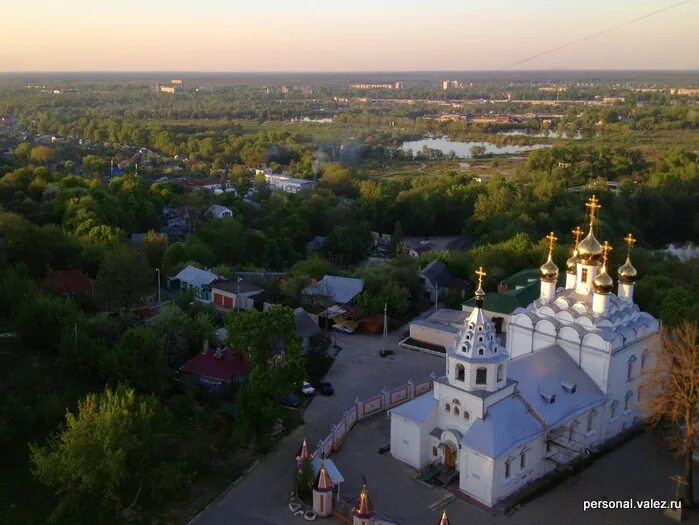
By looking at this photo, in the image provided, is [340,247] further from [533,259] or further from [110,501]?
[110,501]

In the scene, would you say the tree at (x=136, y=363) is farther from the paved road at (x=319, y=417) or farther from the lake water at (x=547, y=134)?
the lake water at (x=547, y=134)

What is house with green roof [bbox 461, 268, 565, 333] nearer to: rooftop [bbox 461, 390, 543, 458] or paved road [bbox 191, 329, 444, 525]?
paved road [bbox 191, 329, 444, 525]

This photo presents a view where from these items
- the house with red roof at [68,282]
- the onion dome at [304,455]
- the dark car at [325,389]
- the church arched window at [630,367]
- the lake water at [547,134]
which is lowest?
the lake water at [547,134]

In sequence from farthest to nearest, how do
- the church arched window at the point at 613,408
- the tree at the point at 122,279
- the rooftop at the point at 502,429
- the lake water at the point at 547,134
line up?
the lake water at the point at 547,134
the tree at the point at 122,279
the church arched window at the point at 613,408
the rooftop at the point at 502,429

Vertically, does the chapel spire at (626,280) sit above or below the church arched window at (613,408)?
above

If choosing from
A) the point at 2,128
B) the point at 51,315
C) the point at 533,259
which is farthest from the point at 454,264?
the point at 2,128

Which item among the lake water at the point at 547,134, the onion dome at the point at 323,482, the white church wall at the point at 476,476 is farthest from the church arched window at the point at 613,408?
the lake water at the point at 547,134

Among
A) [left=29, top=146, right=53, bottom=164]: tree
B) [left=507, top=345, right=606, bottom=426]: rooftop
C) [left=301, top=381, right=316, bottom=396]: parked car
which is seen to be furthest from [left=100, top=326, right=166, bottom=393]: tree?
[left=29, top=146, right=53, bottom=164]: tree

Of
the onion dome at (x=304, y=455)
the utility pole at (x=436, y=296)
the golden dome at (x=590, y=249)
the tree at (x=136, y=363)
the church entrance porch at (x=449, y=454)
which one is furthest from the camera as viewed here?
the utility pole at (x=436, y=296)
